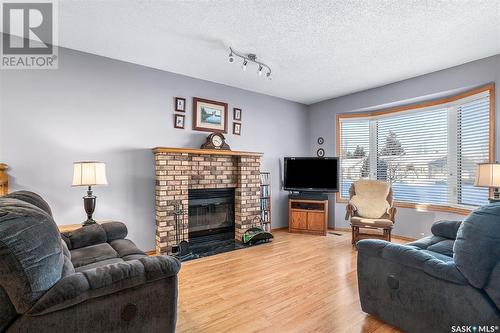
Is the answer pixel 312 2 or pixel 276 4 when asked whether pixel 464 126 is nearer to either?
pixel 312 2

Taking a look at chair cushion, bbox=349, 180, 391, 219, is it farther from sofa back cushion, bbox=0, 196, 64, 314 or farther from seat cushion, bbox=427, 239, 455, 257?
sofa back cushion, bbox=0, 196, 64, 314

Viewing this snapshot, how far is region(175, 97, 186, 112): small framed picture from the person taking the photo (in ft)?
12.7

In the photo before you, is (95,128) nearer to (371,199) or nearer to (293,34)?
(293,34)

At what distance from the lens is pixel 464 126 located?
375 centimetres

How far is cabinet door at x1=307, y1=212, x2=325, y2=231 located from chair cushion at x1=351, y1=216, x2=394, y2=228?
745 mm

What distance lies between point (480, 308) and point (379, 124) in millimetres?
3948

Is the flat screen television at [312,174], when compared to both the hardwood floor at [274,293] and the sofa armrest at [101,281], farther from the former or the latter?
the sofa armrest at [101,281]

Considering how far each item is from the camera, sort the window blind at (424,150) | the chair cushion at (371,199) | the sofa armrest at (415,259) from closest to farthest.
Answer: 1. the sofa armrest at (415,259)
2. the window blind at (424,150)
3. the chair cushion at (371,199)

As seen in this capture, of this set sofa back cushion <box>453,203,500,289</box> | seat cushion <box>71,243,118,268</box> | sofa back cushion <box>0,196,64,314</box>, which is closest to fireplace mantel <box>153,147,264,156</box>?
seat cushion <box>71,243,118,268</box>

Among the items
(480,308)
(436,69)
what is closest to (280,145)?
(436,69)

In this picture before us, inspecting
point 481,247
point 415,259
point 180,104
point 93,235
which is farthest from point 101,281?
point 180,104

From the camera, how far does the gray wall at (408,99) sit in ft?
11.0

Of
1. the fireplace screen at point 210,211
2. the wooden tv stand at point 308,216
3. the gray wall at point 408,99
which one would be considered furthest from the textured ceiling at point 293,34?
the wooden tv stand at point 308,216

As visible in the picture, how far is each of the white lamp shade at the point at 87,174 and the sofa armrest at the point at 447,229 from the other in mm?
3779
